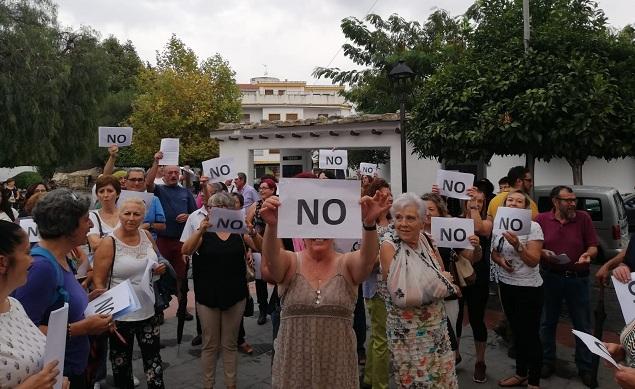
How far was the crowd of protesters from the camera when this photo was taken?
2592 millimetres

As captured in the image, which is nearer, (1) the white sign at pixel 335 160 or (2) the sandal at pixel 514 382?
(2) the sandal at pixel 514 382

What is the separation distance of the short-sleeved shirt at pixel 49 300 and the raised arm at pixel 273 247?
1.06 metres

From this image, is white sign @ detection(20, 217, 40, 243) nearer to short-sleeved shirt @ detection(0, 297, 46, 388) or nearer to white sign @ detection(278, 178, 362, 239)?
short-sleeved shirt @ detection(0, 297, 46, 388)

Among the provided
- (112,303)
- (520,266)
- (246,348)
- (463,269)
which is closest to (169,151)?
(246,348)

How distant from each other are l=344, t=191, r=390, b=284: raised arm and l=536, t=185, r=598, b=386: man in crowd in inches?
107

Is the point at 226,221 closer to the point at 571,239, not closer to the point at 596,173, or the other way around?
the point at 571,239

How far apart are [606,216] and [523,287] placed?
7.44 m

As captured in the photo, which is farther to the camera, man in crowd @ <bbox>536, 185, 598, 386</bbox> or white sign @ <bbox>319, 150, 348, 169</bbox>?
white sign @ <bbox>319, 150, 348, 169</bbox>

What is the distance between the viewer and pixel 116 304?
106 inches

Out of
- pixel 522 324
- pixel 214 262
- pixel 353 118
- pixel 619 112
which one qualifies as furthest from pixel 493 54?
pixel 353 118

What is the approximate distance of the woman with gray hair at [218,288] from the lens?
Result: 4234mm

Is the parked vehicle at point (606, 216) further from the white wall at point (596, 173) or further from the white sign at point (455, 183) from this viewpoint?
the white wall at point (596, 173)

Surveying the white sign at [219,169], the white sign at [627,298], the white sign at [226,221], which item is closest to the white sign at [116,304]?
the white sign at [226,221]

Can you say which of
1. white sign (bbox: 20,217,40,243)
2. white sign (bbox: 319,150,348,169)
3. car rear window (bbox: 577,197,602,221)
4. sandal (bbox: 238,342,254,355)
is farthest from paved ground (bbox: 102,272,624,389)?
white sign (bbox: 319,150,348,169)
